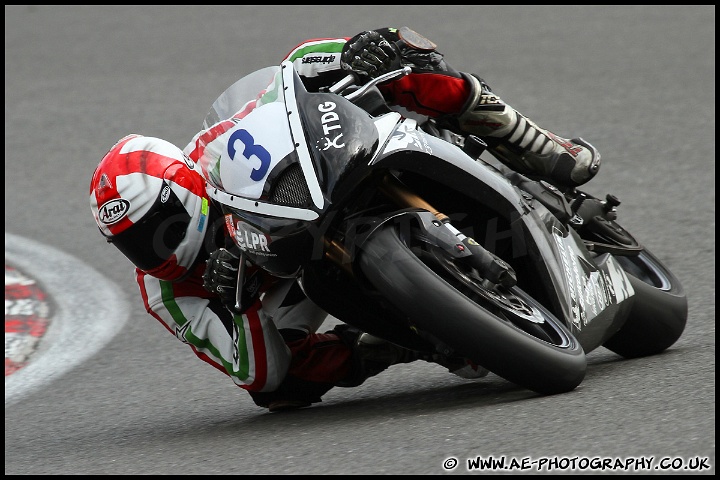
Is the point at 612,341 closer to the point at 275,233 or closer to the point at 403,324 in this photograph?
the point at 403,324

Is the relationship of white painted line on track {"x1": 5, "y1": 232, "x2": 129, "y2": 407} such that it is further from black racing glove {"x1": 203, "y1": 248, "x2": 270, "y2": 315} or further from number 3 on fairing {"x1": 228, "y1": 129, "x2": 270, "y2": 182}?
number 3 on fairing {"x1": 228, "y1": 129, "x2": 270, "y2": 182}

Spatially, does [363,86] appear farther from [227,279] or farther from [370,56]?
[227,279]

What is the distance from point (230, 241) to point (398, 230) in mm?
800

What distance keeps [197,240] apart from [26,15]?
1056cm

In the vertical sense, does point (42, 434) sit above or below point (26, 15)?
below

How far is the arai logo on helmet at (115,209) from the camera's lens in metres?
4.42

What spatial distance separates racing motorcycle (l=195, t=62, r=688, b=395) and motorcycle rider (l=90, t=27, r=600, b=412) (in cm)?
14

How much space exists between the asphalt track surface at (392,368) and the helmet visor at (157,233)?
0.65 m

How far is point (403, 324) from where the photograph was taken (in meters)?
4.14

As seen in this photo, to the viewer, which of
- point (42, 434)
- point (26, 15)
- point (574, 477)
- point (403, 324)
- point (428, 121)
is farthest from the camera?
point (26, 15)

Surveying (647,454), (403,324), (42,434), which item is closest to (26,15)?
(42,434)

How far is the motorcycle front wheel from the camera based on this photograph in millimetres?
3660

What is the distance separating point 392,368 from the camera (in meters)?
5.34

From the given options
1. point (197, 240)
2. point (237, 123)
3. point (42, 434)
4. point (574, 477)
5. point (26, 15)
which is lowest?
point (42, 434)
